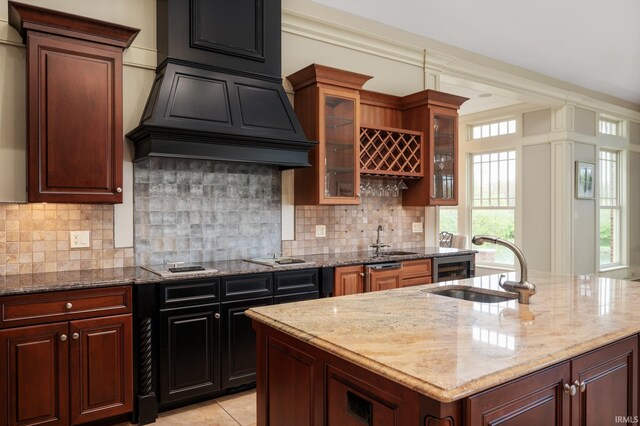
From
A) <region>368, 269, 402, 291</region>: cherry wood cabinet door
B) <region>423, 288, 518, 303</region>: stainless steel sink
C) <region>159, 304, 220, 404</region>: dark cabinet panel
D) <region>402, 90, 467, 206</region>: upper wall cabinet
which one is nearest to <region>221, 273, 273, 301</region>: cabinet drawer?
<region>159, 304, 220, 404</region>: dark cabinet panel

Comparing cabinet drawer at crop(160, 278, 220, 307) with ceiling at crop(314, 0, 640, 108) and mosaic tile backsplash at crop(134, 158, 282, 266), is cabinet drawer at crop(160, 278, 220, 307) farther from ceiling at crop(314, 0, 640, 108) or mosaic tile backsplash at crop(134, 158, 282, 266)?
ceiling at crop(314, 0, 640, 108)

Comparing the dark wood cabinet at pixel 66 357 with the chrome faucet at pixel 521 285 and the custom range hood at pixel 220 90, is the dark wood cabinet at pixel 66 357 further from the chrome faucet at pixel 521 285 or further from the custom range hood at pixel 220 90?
the chrome faucet at pixel 521 285

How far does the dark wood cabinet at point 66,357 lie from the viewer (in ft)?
7.98

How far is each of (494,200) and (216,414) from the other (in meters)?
6.32

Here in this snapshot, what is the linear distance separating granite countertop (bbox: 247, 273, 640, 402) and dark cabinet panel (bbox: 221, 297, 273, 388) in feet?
3.78

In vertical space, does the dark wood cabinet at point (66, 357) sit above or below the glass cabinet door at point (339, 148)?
below

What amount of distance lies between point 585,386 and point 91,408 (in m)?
2.55

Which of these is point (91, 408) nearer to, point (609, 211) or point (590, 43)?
point (590, 43)

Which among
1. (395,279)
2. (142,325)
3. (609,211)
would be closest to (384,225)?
(395,279)

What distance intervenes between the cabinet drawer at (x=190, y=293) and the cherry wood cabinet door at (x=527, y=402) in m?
2.13

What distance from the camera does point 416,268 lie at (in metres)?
4.18

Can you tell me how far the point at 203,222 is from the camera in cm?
365

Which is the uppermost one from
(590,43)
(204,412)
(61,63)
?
(590,43)

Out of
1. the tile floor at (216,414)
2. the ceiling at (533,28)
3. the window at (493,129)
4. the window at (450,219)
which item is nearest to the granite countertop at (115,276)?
the tile floor at (216,414)
